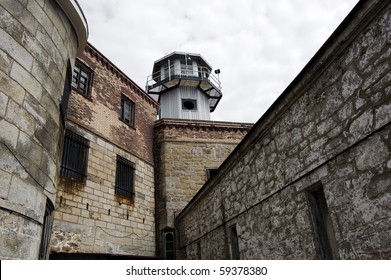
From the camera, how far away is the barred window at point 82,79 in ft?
32.0

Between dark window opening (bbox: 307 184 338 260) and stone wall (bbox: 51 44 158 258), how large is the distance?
6172 mm

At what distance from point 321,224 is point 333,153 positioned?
97 cm

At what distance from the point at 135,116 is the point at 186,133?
2396 mm

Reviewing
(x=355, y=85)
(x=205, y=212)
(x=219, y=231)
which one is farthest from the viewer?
(x=205, y=212)

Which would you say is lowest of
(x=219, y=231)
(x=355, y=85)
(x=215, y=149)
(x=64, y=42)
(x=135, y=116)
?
(x=219, y=231)

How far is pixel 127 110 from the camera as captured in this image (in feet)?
39.1

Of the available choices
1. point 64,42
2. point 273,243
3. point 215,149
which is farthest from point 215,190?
point 215,149

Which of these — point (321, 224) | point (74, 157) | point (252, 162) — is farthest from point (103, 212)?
point (321, 224)

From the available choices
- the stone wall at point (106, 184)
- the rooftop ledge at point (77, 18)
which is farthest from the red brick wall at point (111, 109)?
the rooftop ledge at point (77, 18)

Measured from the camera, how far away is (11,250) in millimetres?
3158

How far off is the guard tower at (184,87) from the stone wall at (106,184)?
29.1ft

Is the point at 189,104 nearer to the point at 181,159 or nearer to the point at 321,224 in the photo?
the point at 181,159
